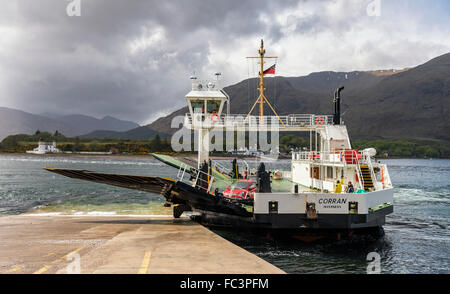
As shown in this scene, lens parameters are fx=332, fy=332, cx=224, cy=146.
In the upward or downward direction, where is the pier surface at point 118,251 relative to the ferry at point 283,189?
downward

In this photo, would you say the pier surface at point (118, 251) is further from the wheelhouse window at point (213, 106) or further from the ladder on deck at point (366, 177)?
the ladder on deck at point (366, 177)

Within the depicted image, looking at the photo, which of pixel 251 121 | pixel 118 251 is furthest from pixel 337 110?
pixel 118 251

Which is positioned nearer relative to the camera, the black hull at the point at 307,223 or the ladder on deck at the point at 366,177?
the black hull at the point at 307,223

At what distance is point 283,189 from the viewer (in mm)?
19438

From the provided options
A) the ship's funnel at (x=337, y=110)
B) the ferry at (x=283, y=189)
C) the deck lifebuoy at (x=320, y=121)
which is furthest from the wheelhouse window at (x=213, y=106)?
the ship's funnel at (x=337, y=110)

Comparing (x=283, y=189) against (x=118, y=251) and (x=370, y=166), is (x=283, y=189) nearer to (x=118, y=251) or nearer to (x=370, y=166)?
(x=370, y=166)

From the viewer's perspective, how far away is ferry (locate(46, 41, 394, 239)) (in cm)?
1437

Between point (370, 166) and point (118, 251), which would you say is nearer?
point (118, 251)

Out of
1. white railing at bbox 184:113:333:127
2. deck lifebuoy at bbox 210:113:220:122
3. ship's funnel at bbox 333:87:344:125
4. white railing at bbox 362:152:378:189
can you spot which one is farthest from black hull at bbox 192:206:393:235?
deck lifebuoy at bbox 210:113:220:122

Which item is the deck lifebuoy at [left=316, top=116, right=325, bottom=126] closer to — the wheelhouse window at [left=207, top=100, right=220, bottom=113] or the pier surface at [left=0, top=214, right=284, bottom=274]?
the wheelhouse window at [left=207, top=100, right=220, bottom=113]

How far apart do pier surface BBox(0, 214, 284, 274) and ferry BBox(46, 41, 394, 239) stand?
6.33ft

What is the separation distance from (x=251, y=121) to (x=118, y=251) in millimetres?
12795

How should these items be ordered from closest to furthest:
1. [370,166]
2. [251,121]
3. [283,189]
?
[370,166]
[283,189]
[251,121]

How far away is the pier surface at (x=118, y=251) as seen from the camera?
8781 mm
